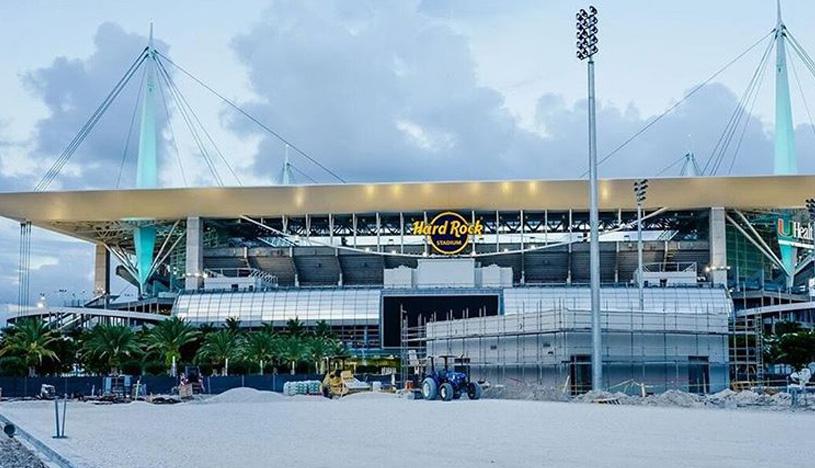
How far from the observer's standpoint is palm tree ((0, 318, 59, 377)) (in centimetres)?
7450

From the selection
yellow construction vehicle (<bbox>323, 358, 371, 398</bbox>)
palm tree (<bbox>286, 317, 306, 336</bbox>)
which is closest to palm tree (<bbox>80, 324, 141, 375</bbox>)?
yellow construction vehicle (<bbox>323, 358, 371, 398</bbox>)

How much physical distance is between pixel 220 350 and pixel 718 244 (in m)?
52.7

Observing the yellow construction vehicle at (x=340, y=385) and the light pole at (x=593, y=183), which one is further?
the yellow construction vehicle at (x=340, y=385)

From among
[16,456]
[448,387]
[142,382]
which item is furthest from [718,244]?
[16,456]

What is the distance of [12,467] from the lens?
74.5ft

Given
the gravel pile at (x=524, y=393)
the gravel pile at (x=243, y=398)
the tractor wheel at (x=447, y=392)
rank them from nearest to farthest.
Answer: the tractor wheel at (x=447, y=392) < the gravel pile at (x=524, y=393) < the gravel pile at (x=243, y=398)

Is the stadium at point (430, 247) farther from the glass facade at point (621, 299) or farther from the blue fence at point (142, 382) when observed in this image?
the blue fence at point (142, 382)

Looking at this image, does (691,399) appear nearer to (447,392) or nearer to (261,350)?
(447,392)

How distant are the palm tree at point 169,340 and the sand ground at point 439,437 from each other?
3852 cm

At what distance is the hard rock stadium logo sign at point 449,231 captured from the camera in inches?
4449

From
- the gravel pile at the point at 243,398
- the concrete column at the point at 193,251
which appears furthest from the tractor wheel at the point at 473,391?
the concrete column at the point at 193,251

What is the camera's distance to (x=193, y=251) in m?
116

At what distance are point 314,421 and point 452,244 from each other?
76026 millimetres

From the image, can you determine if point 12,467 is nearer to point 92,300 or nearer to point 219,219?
point 219,219
